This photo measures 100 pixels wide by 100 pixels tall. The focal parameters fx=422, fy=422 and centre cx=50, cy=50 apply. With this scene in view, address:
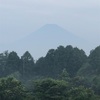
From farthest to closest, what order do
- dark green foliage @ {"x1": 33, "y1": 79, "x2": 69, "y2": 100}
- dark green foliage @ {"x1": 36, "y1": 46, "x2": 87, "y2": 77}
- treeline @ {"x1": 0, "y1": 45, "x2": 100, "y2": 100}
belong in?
dark green foliage @ {"x1": 36, "y1": 46, "x2": 87, "y2": 77}
treeline @ {"x1": 0, "y1": 45, "x2": 100, "y2": 100}
dark green foliage @ {"x1": 33, "y1": 79, "x2": 69, "y2": 100}

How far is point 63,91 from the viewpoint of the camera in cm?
1881

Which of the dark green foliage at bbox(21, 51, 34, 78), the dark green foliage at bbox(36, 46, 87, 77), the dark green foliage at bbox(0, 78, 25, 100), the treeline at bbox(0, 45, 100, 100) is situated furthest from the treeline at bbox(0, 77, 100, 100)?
the dark green foliage at bbox(21, 51, 34, 78)

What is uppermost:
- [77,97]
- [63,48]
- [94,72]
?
[63,48]

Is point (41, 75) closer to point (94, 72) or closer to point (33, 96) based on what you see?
point (94, 72)

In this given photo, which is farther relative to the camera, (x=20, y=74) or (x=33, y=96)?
(x=20, y=74)

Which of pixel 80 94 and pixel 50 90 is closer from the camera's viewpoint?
pixel 80 94

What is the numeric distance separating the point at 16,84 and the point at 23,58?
8.53 metres

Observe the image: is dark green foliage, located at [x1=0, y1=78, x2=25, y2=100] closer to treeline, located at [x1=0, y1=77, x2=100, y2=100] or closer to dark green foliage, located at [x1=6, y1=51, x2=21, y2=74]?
treeline, located at [x1=0, y1=77, x2=100, y2=100]

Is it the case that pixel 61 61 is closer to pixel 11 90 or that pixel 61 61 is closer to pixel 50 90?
pixel 50 90

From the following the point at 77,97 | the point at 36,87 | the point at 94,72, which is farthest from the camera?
the point at 94,72

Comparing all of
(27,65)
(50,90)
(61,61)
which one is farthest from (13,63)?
(50,90)

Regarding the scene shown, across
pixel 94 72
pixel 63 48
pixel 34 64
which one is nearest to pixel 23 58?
pixel 34 64

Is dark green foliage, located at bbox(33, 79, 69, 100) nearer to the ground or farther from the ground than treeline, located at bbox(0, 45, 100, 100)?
nearer to the ground

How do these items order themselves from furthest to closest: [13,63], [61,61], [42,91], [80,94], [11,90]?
[13,63], [61,61], [42,91], [11,90], [80,94]
